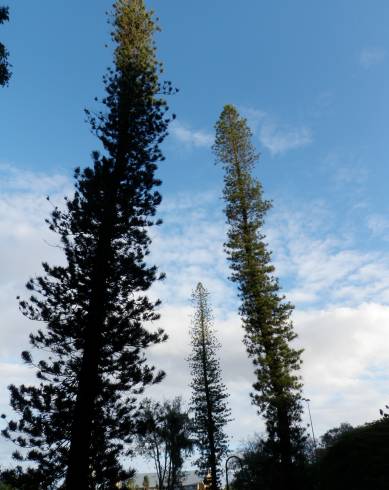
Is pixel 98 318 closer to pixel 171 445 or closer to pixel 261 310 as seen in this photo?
pixel 261 310

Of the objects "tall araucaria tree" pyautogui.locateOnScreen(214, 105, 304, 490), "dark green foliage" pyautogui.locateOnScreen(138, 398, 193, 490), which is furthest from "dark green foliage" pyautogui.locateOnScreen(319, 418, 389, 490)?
"dark green foliage" pyautogui.locateOnScreen(138, 398, 193, 490)

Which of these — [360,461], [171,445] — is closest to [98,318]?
[360,461]

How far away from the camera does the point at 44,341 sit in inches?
554

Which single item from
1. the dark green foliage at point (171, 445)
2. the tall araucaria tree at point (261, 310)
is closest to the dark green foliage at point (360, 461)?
the tall araucaria tree at point (261, 310)

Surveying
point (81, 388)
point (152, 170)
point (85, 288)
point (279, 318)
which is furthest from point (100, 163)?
point (279, 318)

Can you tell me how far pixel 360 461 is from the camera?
12039 mm

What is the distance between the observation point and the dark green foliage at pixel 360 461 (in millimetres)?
11109

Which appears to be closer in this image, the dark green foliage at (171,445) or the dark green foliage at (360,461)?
the dark green foliage at (360,461)

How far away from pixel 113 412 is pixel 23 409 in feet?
9.62

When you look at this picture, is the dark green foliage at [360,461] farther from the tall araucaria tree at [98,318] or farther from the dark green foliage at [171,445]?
the dark green foliage at [171,445]

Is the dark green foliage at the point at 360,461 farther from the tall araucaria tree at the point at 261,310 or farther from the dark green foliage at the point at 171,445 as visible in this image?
the dark green foliage at the point at 171,445

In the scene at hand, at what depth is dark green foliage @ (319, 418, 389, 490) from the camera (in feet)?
36.4

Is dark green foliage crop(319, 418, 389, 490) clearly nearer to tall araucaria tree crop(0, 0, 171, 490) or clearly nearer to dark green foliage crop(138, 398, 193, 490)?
tall araucaria tree crop(0, 0, 171, 490)

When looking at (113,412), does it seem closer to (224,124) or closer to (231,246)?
(231,246)
